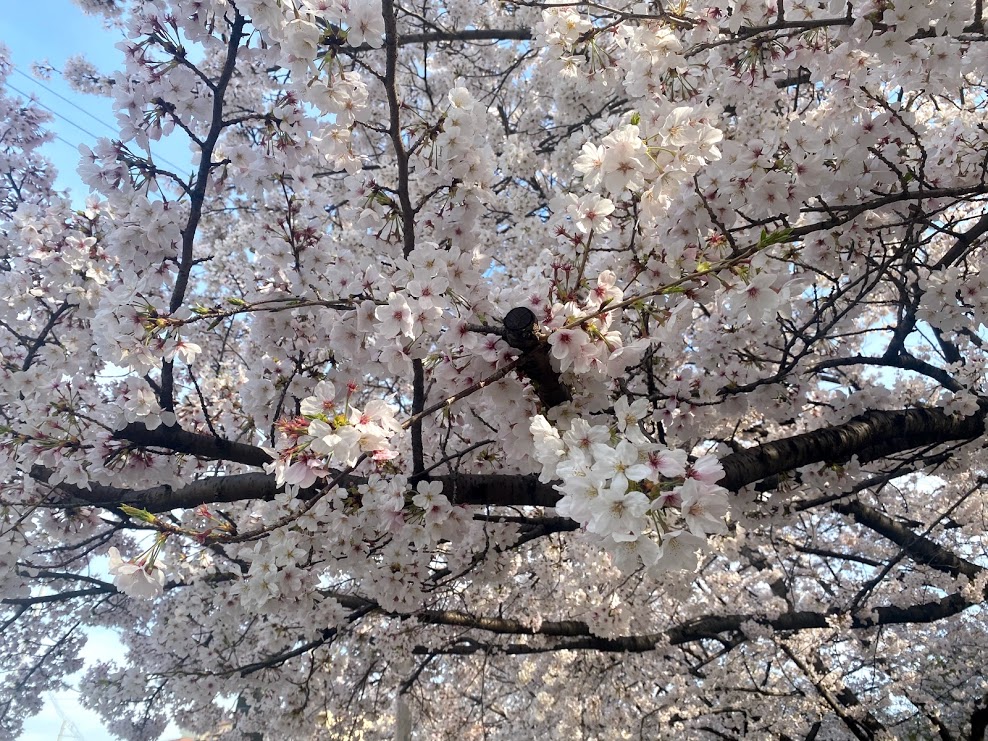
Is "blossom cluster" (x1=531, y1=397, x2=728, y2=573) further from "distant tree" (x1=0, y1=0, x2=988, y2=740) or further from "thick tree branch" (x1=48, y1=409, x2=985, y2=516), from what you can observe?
"thick tree branch" (x1=48, y1=409, x2=985, y2=516)

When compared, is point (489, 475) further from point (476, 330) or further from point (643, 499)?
point (643, 499)

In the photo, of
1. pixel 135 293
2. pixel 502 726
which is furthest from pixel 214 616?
pixel 502 726

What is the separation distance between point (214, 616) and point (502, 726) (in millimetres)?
6621

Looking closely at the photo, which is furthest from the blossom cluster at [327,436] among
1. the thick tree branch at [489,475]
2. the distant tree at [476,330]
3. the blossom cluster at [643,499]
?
the thick tree branch at [489,475]

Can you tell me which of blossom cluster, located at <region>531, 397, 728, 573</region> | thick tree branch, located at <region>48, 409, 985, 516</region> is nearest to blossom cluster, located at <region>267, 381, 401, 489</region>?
blossom cluster, located at <region>531, 397, 728, 573</region>

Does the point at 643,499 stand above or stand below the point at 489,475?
below

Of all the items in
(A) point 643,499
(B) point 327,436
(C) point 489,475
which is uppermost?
(C) point 489,475

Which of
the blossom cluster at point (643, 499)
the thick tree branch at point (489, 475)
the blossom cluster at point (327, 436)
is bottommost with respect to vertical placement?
the blossom cluster at point (643, 499)

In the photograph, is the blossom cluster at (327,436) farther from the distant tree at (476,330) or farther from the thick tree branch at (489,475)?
the thick tree branch at (489,475)

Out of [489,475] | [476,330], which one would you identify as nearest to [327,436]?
[476,330]

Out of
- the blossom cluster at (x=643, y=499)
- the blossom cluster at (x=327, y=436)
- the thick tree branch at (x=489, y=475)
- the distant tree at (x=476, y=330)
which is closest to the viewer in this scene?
the blossom cluster at (x=643, y=499)

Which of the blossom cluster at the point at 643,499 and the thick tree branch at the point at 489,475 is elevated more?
the thick tree branch at the point at 489,475

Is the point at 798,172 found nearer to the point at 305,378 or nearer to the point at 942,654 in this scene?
the point at 305,378

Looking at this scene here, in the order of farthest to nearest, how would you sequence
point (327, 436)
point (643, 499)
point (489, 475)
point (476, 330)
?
point (489, 475)
point (476, 330)
point (327, 436)
point (643, 499)
